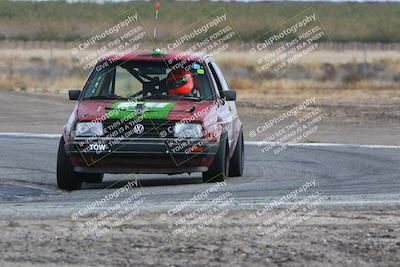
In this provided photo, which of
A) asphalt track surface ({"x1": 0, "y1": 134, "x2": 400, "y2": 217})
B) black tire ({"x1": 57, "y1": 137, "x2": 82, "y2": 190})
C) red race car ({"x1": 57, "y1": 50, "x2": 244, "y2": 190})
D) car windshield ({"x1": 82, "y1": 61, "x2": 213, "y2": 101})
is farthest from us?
car windshield ({"x1": 82, "y1": 61, "x2": 213, "y2": 101})

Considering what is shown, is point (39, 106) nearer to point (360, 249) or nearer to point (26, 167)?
point (26, 167)

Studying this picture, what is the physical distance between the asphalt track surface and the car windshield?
3.44 feet

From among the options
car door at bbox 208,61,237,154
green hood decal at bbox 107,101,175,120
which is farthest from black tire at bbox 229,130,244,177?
green hood decal at bbox 107,101,175,120

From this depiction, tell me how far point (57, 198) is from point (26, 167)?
3518 millimetres

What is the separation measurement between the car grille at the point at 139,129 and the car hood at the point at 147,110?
68 mm

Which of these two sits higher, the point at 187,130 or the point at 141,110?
the point at 141,110

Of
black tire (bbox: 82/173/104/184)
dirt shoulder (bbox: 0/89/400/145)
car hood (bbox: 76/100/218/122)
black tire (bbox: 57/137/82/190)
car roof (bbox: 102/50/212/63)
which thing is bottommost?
dirt shoulder (bbox: 0/89/400/145)

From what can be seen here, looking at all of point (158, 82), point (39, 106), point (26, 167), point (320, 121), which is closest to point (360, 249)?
point (158, 82)

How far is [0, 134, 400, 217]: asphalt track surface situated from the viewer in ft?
37.3

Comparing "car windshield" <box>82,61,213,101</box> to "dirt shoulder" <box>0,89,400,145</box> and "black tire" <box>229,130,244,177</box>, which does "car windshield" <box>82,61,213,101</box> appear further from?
"dirt shoulder" <box>0,89,400,145</box>

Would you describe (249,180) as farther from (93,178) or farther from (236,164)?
(93,178)

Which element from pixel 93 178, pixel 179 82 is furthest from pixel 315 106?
pixel 93 178

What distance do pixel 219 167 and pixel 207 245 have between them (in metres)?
4.32

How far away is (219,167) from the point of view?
13.0 m
